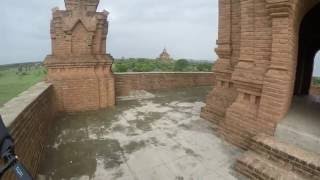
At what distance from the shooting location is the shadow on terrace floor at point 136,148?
11.7ft

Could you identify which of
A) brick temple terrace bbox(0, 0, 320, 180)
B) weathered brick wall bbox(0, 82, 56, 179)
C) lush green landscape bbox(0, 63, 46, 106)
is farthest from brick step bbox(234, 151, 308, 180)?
lush green landscape bbox(0, 63, 46, 106)

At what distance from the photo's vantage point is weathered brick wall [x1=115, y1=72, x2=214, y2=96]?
8.86 meters

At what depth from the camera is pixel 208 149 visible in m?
4.36

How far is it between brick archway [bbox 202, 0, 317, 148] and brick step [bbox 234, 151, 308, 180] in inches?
24.0

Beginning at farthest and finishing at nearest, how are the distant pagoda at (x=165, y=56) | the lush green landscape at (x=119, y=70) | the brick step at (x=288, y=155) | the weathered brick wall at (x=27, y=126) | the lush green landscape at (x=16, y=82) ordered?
the distant pagoda at (x=165, y=56), the lush green landscape at (x=119, y=70), the lush green landscape at (x=16, y=82), the brick step at (x=288, y=155), the weathered brick wall at (x=27, y=126)

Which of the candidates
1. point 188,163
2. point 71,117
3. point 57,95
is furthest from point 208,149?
point 57,95

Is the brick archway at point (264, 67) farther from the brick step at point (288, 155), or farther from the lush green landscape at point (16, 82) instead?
the lush green landscape at point (16, 82)

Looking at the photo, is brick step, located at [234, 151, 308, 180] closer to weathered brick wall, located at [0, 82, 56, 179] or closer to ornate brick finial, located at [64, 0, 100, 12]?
weathered brick wall, located at [0, 82, 56, 179]

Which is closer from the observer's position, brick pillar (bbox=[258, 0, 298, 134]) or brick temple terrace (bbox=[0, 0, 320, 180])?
brick temple terrace (bbox=[0, 0, 320, 180])

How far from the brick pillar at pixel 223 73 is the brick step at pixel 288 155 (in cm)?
184

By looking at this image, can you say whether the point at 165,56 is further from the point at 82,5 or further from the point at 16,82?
the point at 82,5

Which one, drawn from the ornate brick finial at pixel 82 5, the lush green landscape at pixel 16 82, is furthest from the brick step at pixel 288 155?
the ornate brick finial at pixel 82 5

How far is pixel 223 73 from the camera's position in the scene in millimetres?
5965

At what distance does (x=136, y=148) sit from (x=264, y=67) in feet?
8.47
